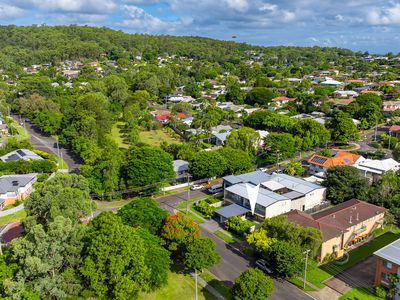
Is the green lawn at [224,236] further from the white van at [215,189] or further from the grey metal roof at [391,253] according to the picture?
the grey metal roof at [391,253]

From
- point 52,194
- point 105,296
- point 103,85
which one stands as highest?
point 103,85

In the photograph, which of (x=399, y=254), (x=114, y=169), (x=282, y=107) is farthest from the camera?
(x=282, y=107)

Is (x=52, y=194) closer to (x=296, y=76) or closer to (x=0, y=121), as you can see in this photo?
(x=0, y=121)

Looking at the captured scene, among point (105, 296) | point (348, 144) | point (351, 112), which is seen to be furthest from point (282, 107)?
point (105, 296)

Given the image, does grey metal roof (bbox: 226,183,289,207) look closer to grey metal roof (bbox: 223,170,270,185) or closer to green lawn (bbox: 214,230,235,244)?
grey metal roof (bbox: 223,170,270,185)

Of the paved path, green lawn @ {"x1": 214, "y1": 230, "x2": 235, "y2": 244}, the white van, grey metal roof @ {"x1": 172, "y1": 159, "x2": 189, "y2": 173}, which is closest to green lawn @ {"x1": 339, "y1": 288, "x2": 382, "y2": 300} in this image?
green lawn @ {"x1": 214, "y1": 230, "x2": 235, "y2": 244}

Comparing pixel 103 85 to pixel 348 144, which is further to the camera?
pixel 103 85

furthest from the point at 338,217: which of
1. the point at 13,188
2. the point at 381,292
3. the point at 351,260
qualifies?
the point at 13,188
